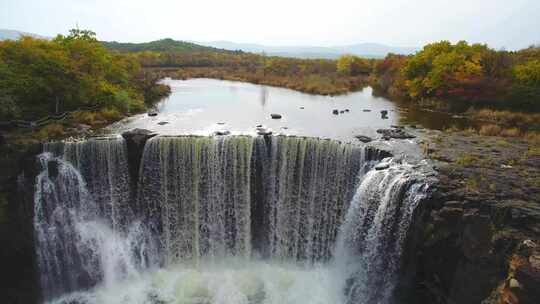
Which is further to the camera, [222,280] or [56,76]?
[56,76]

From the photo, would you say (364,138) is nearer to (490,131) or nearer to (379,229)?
(379,229)

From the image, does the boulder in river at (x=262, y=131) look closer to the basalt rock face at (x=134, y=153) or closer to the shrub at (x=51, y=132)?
the basalt rock face at (x=134, y=153)

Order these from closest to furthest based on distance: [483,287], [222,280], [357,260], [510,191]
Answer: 1. [483,287]
2. [510,191]
3. [357,260]
4. [222,280]

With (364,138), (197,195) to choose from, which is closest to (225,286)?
(197,195)

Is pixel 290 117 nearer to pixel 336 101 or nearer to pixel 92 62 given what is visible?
pixel 336 101

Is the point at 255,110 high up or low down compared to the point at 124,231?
up

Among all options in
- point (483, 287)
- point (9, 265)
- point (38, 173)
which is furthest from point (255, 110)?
point (483, 287)
